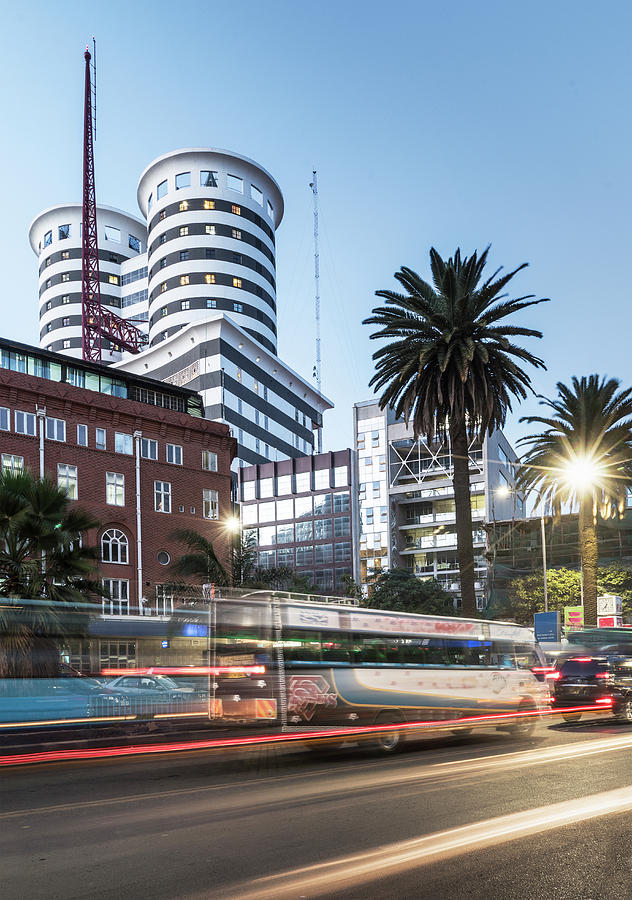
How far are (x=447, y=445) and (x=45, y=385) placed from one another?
72.9ft

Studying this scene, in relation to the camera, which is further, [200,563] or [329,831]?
[200,563]

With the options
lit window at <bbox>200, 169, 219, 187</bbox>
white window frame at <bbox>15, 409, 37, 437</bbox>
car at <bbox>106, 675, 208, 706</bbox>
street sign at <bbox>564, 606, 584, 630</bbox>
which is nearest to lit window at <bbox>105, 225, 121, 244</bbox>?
lit window at <bbox>200, 169, 219, 187</bbox>

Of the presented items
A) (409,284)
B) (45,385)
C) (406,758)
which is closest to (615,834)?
(406,758)

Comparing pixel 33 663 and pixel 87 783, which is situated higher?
pixel 33 663

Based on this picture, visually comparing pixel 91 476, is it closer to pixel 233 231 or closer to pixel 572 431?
pixel 572 431

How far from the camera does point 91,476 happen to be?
48.1m

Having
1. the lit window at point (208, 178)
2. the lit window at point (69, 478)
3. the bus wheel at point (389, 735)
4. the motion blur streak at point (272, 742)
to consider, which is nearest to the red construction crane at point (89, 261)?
the lit window at point (208, 178)

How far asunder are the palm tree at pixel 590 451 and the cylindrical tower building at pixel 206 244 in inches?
3357

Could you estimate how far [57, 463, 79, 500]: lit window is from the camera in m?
46.4

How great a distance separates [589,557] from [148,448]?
26.6m

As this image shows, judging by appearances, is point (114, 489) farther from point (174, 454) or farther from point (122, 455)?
point (174, 454)

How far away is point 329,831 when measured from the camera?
8852mm

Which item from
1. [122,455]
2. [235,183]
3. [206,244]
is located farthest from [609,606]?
[235,183]

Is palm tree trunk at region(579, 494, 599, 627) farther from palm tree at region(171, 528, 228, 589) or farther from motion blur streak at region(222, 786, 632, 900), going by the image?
motion blur streak at region(222, 786, 632, 900)
